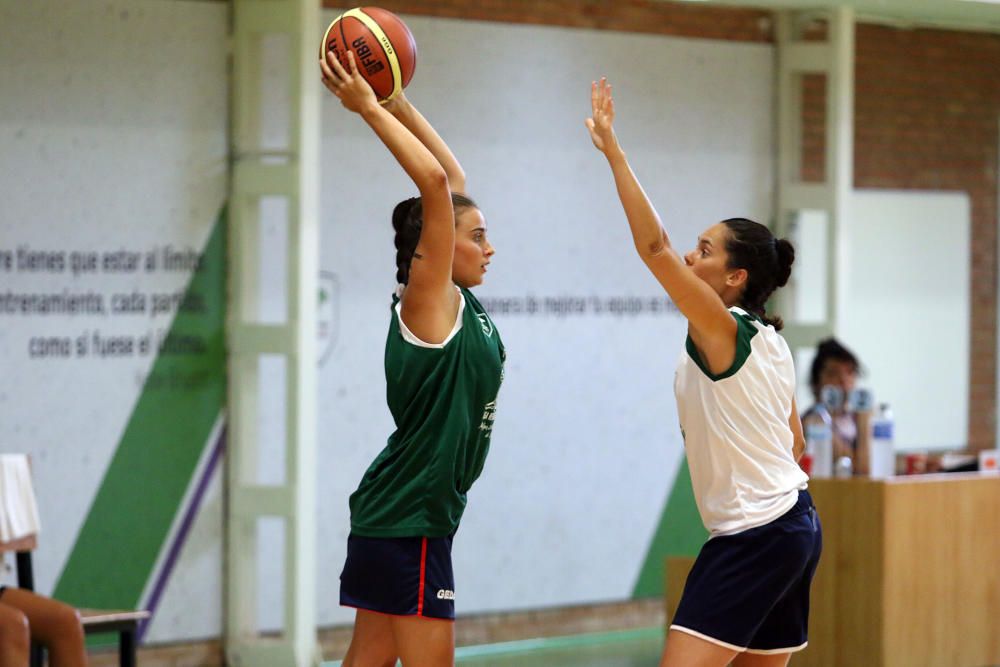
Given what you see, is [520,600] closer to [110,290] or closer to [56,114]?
[110,290]

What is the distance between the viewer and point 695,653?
3.25m

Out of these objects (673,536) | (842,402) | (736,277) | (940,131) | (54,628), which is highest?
(940,131)

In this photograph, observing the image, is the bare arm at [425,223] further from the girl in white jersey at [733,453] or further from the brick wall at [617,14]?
the brick wall at [617,14]

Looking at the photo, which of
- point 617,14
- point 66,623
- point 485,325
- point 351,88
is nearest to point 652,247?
point 485,325

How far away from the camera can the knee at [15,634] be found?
4.34 meters

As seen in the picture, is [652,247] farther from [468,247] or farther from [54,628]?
[54,628]

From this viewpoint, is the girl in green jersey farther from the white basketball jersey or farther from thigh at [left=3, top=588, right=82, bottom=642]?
thigh at [left=3, top=588, right=82, bottom=642]

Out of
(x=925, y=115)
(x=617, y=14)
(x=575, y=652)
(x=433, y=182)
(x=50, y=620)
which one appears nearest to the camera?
(x=433, y=182)

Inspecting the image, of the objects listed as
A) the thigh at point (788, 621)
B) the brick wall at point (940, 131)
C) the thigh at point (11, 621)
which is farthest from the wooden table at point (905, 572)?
the thigh at point (11, 621)

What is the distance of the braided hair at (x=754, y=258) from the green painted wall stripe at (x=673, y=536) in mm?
3617

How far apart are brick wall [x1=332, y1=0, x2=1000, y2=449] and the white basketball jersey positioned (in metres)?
3.81

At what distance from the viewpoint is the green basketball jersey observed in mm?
3188

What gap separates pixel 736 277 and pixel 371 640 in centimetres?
118

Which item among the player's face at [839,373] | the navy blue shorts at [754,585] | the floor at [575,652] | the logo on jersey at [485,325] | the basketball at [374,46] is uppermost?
the basketball at [374,46]
